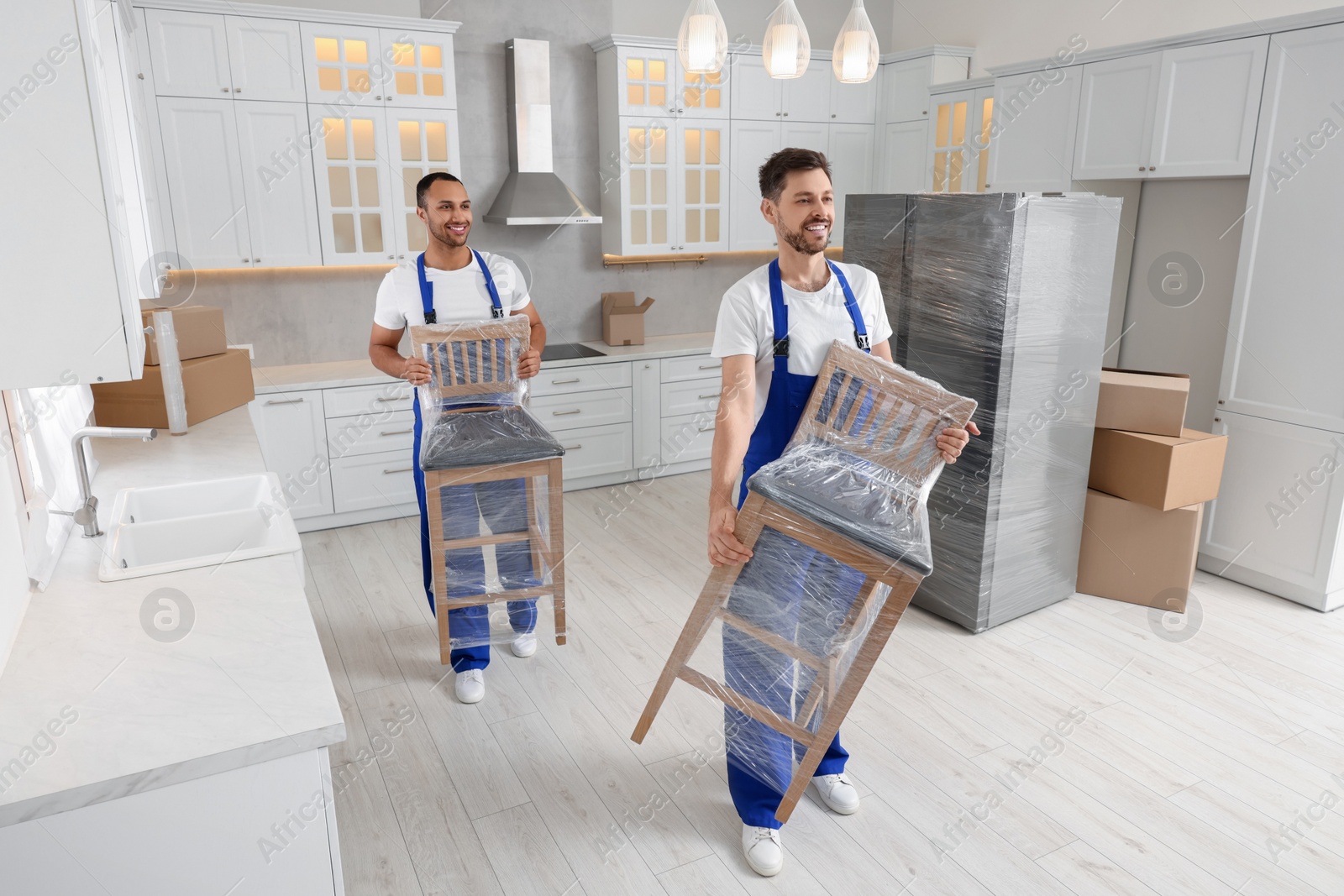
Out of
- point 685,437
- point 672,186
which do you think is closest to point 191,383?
point 685,437

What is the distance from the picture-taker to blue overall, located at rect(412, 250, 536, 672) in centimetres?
265

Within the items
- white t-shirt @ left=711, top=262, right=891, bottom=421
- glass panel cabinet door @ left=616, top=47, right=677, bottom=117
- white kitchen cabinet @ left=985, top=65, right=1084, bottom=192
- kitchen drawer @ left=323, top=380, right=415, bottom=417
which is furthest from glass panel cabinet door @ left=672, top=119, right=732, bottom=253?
white t-shirt @ left=711, top=262, right=891, bottom=421

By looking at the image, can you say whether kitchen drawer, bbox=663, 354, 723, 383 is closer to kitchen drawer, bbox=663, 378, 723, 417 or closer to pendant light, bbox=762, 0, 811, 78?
kitchen drawer, bbox=663, 378, 723, 417

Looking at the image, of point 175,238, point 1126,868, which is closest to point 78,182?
point 1126,868

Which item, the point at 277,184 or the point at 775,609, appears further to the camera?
the point at 277,184

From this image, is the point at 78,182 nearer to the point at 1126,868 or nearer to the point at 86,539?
the point at 86,539

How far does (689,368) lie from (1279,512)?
2774mm

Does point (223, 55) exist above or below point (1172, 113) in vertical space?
above

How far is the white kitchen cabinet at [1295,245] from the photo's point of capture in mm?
3037

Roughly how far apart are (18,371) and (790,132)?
439 cm

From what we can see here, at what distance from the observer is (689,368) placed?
480 centimetres

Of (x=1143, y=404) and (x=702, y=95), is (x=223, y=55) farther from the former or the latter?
(x=1143, y=404)

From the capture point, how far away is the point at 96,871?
49.3 inches

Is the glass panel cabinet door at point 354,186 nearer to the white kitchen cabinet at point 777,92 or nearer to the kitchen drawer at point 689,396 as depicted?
the kitchen drawer at point 689,396
